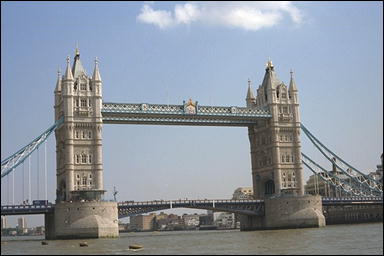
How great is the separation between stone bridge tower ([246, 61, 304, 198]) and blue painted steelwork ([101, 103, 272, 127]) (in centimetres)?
277

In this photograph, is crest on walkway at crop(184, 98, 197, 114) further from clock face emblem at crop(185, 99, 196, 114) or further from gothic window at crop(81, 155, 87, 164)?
gothic window at crop(81, 155, 87, 164)

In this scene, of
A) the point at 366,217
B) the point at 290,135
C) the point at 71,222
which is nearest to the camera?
the point at 71,222

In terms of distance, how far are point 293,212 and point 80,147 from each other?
36358 millimetres

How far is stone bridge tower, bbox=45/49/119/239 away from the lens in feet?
326

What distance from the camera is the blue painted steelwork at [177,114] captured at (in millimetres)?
108938

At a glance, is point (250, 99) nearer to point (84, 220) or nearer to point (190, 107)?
point (190, 107)

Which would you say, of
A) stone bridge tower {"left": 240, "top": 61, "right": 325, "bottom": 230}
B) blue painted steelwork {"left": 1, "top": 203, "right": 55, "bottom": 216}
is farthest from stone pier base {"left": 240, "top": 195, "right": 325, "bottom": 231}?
blue painted steelwork {"left": 1, "top": 203, "right": 55, "bottom": 216}

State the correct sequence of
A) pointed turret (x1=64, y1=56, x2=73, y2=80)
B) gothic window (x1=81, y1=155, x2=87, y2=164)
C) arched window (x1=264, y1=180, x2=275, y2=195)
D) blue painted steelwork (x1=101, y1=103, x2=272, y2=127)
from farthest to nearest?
arched window (x1=264, y1=180, x2=275, y2=195)
blue painted steelwork (x1=101, y1=103, x2=272, y2=127)
pointed turret (x1=64, y1=56, x2=73, y2=80)
gothic window (x1=81, y1=155, x2=87, y2=164)

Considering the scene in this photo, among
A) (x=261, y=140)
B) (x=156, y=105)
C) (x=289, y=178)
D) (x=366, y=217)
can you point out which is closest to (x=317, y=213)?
(x=289, y=178)

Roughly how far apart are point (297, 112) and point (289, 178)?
12148mm

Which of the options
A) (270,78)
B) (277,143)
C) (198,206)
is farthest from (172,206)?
(270,78)

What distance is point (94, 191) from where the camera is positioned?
332 feet

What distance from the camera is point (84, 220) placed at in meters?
95.7

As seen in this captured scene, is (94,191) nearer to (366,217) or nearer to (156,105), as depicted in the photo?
(156,105)
